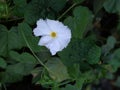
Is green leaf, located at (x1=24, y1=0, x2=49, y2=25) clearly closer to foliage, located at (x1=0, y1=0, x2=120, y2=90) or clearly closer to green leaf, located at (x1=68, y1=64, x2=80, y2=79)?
foliage, located at (x1=0, y1=0, x2=120, y2=90)

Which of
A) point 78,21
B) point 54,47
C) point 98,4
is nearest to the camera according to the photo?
point 54,47

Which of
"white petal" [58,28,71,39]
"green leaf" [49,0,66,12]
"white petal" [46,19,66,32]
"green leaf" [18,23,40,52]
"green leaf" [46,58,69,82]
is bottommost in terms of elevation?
"green leaf" [46,58,69,82]

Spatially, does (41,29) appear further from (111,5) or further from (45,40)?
(111,5)

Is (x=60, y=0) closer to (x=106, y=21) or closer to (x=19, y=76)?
(x=19, y=76)

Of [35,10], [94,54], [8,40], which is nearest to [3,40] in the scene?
[8,40]

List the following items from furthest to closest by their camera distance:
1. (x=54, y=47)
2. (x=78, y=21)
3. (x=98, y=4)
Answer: (x=98, y=4)
(x=78, y=21)
(x=54, y=47)

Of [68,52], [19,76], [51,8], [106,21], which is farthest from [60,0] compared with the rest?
[106,21]

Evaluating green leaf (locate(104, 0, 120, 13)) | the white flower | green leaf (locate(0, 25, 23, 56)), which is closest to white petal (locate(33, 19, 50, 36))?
the white flower
